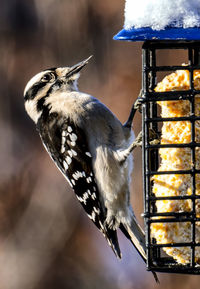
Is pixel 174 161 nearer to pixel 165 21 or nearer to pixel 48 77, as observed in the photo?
pixel 165 21

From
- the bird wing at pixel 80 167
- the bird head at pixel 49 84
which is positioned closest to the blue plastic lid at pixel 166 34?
the bird wing at pixel 80 167

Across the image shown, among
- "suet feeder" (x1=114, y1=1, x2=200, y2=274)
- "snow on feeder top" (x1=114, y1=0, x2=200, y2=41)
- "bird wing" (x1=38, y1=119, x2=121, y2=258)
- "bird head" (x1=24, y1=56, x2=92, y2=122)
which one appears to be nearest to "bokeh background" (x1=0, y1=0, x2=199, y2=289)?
"bird head" (x1=24, y1=56, x2=92, y2=122)

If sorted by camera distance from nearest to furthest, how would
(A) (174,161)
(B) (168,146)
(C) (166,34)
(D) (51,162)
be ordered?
(C) (166,34)
(B) (168,146)
(A) (174,161)
(D) (51,162)

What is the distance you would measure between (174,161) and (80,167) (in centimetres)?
102

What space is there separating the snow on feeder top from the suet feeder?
198 millimetres

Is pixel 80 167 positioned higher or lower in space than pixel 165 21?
lower

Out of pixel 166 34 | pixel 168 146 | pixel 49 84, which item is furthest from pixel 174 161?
pixel 49 84

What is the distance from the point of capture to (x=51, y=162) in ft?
25.0

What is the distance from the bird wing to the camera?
16.2 feet

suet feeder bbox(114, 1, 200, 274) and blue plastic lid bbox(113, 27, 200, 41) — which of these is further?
suet feeder bbox(114, 1, 200, 274)

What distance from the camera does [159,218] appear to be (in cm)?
415

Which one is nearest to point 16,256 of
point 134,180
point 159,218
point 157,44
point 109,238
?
point 134,180

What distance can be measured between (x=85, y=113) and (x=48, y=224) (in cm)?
284

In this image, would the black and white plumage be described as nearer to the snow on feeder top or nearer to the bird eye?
the bird eye
